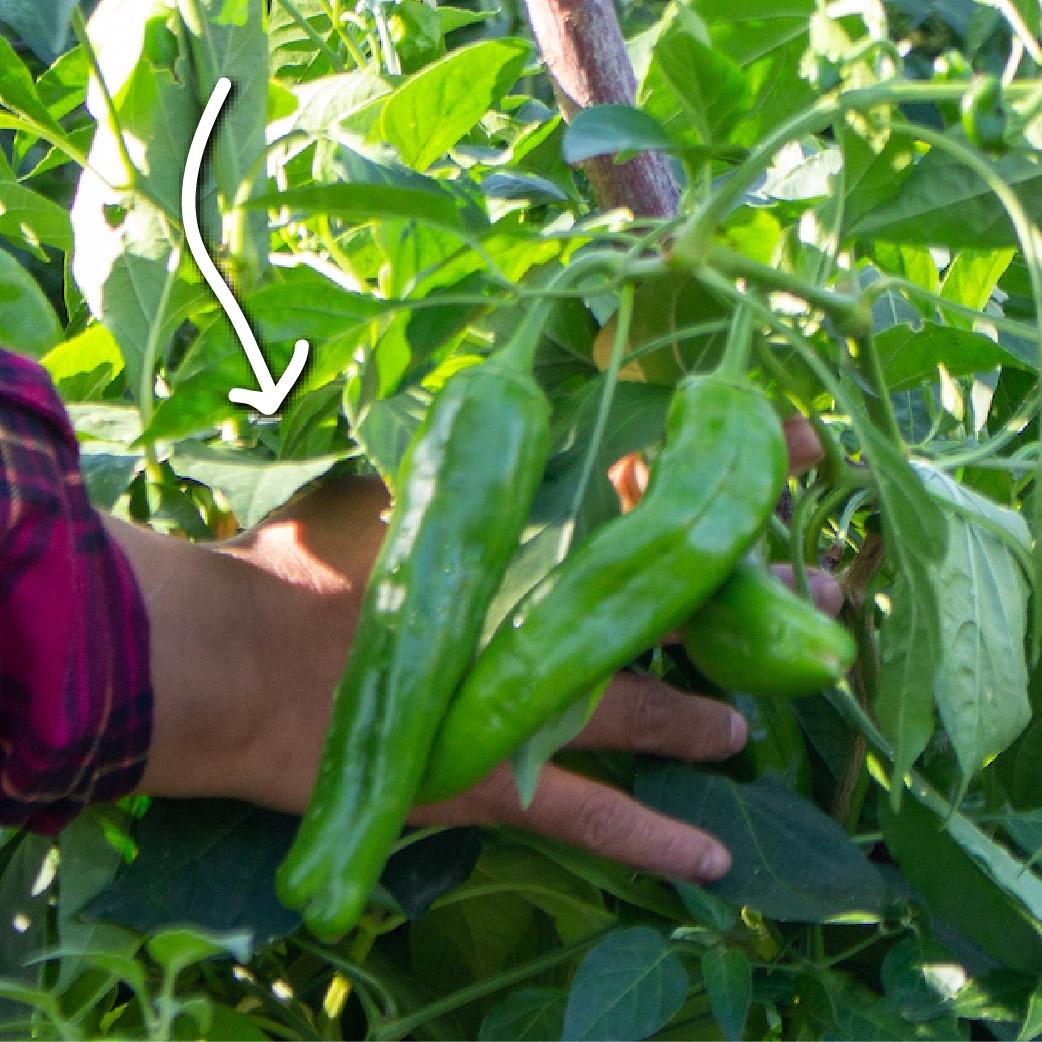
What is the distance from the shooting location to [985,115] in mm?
458

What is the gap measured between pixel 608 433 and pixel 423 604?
12cm

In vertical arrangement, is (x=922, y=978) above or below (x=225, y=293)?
below

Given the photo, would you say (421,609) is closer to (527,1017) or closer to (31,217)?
(527,1017)

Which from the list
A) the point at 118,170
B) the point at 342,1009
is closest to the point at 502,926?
the point at 342,1009

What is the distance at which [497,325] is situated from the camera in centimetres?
61

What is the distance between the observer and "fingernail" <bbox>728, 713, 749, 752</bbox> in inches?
25.9

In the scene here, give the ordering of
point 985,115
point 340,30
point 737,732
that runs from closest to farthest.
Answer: point 985,115 < point 737,732 < point 340,30

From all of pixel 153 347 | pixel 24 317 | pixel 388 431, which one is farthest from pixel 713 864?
pixel 24 317

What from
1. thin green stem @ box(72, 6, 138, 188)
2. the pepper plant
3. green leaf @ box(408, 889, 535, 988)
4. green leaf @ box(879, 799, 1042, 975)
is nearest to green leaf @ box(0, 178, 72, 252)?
the pepper plant

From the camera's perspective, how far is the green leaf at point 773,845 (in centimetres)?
61

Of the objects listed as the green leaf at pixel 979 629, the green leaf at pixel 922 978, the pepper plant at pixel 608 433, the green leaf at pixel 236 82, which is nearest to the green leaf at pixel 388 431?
the pepper plant at pixel 608 433

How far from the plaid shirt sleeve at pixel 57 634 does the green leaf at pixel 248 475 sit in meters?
0.05

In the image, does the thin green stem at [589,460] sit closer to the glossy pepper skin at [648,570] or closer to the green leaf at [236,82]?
the glossy pepper skin at [648,570]

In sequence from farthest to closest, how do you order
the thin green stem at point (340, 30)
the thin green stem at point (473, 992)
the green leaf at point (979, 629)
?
1. the thin green stem at point (340, 30)
2. the thin green stem at point (473, 992)
3. the green leaf at point (979, 629)
